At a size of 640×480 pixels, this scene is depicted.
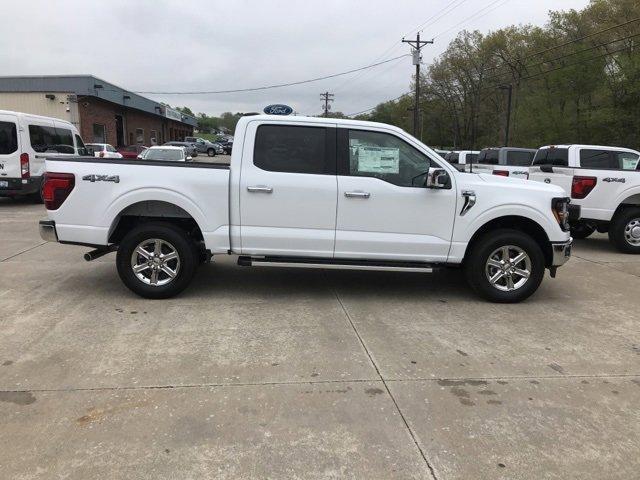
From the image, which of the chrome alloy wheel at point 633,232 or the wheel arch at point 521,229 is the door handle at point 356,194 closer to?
the wheel arch at point 521,229

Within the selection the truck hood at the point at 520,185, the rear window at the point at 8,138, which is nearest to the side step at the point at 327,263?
the truck hood at the point at 520,185

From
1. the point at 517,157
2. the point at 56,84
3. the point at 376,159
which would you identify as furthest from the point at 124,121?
the point at 376,159

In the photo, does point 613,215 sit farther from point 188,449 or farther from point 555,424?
point 188,449

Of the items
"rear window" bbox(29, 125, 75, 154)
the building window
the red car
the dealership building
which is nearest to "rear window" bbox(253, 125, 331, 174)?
"rear window" bbox(29, 125, 75, 154)

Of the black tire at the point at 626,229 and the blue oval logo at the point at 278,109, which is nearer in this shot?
the blue oval logo at the point at 278,109

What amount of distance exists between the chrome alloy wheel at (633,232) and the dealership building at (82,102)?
34403 mm

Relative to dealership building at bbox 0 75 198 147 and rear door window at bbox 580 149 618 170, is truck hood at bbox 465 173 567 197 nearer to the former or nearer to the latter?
rear door window at bbox 580 149 618 170

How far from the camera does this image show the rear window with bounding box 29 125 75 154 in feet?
45.0

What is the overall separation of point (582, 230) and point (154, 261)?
28.0ft

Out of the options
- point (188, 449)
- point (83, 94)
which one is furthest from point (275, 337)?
point (83, 94)

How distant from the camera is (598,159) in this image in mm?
10578

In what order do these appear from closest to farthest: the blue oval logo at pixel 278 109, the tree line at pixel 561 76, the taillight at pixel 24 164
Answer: the blue oval logo at pixel 278 109
the taillight at pixel 24 164
the tree line at pixel 561 76

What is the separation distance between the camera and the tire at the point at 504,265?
588cm

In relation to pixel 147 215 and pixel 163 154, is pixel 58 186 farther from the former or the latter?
pixel 163 154
